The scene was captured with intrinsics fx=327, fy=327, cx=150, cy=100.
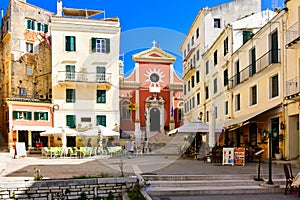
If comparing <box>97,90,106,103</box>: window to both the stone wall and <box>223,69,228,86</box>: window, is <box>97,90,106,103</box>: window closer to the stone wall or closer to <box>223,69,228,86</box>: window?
<box>223,69,228,86</box>: window

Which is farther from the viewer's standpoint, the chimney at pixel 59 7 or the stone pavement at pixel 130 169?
the chimney at pixel 59 7

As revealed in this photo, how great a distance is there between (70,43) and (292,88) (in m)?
22.1

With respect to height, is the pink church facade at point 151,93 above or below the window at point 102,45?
below

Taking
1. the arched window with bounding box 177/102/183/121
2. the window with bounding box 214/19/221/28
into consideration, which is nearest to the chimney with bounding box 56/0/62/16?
the window with bounding box 214/19/221/28

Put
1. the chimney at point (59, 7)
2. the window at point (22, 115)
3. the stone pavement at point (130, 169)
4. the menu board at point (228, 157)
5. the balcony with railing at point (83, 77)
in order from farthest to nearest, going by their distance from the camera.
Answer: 1. the chimney at point (59, 7)
2. the balcony with railing at point (83, 77)
3. the window at point (22, 115)
4. the menu board at point (228, 157)
5. the stone pavement at point (130, 169)

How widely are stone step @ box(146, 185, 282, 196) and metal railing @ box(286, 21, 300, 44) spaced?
842cm

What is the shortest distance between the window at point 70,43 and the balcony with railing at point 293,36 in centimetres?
2111

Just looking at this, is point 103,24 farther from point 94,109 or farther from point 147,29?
point 147,29

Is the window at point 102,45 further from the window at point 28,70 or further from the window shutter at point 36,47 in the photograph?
the window at point 28,70

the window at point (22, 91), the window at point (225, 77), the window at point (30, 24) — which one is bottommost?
the window at point (22, 91)

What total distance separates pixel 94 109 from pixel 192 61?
12340 mm

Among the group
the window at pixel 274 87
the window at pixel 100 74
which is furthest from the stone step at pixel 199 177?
the window at pixel 100 74

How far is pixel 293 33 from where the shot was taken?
50.4 ft

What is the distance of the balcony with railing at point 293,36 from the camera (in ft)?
48.0
